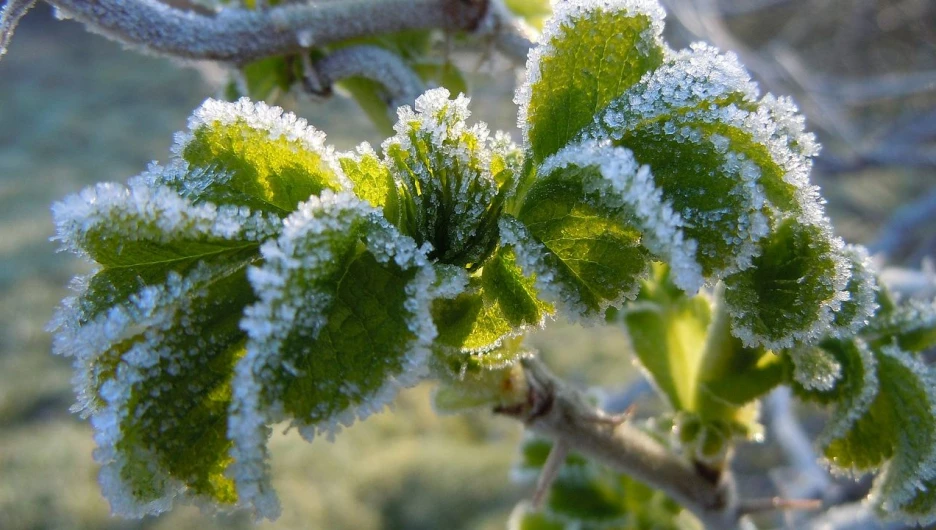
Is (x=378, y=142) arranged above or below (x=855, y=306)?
above

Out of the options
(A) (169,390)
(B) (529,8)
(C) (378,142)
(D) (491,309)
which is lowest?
(A) (169,390)

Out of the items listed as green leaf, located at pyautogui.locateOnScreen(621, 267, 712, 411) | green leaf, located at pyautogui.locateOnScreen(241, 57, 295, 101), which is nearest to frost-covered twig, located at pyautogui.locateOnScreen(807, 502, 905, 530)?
green leaf, located at pyautogui.locateOnScreen(621, 267, 712, 411)

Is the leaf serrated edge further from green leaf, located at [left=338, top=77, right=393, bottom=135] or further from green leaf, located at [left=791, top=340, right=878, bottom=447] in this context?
green leaf, located at [left=338, top=77, right=393, bottom=135]

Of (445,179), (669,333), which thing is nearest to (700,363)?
(669,333)

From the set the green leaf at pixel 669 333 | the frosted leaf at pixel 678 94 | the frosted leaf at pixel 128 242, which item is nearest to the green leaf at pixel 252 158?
the frosted leaf at pixel 128 242

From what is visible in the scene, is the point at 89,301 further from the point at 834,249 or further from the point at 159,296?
the point at 834,249

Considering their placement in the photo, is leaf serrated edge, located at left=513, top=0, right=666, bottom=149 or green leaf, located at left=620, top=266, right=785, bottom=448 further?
green leaf, located at left=620, top=266, right=785, bottom=448

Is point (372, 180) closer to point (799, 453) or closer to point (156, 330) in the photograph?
point (156, 330)

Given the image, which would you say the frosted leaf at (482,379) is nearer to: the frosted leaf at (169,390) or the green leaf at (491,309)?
the green leaf at (491,309)
